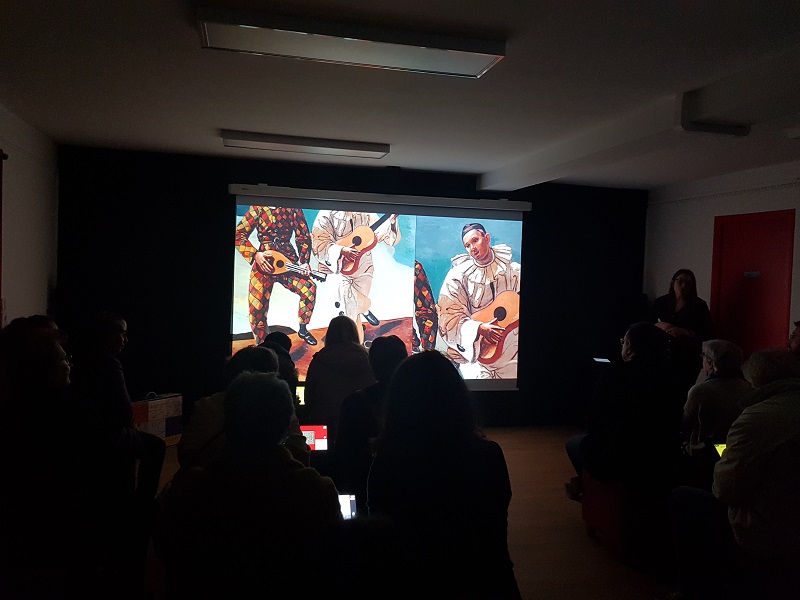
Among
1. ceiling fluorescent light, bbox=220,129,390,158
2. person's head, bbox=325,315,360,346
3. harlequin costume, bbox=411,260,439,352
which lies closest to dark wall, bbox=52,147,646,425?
harlequin costume, bbox=411,260,439,352

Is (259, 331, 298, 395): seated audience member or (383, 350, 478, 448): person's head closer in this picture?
(383, 350, 478, 448): person's head

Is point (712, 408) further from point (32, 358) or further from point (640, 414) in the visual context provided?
point (32, 358)

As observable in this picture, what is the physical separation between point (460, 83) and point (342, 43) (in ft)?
2.63

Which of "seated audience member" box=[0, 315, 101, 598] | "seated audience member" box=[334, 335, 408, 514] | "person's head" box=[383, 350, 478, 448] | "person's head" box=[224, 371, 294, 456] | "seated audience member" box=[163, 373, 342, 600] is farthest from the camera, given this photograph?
"seated audience member" box=[334, 335, 408, 514]

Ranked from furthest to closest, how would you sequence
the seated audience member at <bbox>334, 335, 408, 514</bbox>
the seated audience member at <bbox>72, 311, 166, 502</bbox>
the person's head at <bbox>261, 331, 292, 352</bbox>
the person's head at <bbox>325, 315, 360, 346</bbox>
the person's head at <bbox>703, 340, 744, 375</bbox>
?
the person's head at <bbox>261, 331, 292, 352</bbox>, the person's head at <bbox>325, 315, 360, 346</bbox>, the person's head at <bbox>703, 340, 744, 375</bbox>, the seated audience member at <bbox>72, 311, 166, 502</bbox>, the seated audience member at <bbox>334, 335, 408, 514</bbox>

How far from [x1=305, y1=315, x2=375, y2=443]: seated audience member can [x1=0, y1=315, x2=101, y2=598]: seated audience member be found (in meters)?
1.36

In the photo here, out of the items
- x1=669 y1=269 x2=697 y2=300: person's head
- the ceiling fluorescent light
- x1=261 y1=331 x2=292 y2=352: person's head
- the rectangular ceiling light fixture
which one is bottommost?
x1=261 y1=331 x2=292 y2=352: person's head

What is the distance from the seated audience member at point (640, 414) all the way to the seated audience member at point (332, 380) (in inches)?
51.1

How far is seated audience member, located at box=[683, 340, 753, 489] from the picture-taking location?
10.3 feet

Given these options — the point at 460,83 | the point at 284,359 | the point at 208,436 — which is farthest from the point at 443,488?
the point at 460,83

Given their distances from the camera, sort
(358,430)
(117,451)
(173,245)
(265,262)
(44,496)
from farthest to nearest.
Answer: (265,262), (173,245), (358,430), (117,451), (44,496)

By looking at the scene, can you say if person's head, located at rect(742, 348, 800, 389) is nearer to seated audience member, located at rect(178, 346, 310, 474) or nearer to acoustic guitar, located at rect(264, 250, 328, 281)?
seated audience member, located at rect(178, 346, 310, 474)

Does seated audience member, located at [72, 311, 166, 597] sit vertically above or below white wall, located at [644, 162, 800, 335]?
below

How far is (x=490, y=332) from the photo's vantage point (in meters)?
6.11
